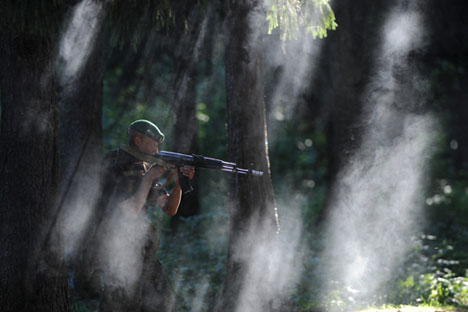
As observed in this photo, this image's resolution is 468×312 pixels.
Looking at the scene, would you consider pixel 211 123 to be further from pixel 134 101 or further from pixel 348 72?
pixel 348 72

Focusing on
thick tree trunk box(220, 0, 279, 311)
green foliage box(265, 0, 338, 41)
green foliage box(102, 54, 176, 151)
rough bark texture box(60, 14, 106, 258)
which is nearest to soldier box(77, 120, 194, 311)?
thick tree trunk box(220, 0, 279, 311)

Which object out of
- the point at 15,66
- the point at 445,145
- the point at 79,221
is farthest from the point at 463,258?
the point at 15,66

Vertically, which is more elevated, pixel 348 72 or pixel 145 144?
pixel 348 72

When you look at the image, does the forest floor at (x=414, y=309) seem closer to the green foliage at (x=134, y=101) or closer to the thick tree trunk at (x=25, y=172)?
the thick tree trunk at (x=25, y=172)

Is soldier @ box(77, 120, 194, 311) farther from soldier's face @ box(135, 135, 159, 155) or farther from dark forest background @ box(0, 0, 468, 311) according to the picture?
dark forest background @ box(0, 0, 468, 311)

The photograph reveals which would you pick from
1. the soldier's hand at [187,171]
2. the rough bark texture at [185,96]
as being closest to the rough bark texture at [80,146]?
Result: the rough bark texture at [185,96]

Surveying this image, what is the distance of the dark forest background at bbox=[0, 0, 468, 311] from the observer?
20.4 feet

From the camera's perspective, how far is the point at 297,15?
7645 mm

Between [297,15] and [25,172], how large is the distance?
3984mm

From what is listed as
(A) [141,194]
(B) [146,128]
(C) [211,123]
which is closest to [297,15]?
(B) [146,128]

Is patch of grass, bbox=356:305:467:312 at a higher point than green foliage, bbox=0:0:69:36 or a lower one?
lower

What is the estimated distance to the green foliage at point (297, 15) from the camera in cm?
737

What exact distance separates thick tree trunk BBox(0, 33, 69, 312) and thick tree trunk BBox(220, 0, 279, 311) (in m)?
2.34

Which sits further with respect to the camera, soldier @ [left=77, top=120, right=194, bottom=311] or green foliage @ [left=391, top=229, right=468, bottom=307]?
green foliage @ [left=391, top=229, right=468, bottom=307]
